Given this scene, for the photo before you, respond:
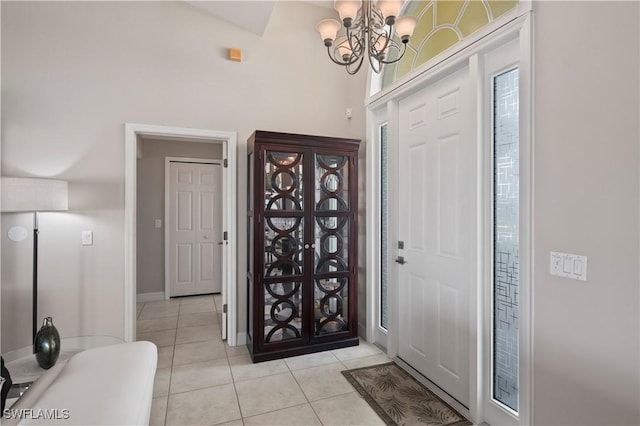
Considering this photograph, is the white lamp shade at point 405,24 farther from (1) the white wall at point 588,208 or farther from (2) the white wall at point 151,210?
(2) the white wall at point 151,210

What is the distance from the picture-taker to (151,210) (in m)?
4.80

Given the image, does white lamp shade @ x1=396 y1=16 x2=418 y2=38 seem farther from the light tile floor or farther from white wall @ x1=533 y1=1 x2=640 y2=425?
the light tile floor

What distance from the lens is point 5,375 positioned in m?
1.18

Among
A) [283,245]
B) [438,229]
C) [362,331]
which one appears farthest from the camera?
[362,331]

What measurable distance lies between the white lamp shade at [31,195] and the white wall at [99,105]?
0.32 meters

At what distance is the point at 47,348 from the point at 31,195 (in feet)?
3.73

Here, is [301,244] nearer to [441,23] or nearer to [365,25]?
[365,25]

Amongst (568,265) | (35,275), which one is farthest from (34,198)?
(568,265)

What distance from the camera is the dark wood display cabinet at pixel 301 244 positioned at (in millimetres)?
2852

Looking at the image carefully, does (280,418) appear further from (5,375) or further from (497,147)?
(497,147)

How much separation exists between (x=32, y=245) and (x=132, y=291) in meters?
0.85

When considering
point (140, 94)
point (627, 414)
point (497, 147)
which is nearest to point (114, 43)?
point (140, 94)

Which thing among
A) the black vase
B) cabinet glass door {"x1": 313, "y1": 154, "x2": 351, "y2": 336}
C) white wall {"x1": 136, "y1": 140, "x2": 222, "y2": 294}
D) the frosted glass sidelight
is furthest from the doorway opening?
the frosted glass sidelight

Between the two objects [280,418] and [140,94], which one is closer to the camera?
[280,418]
